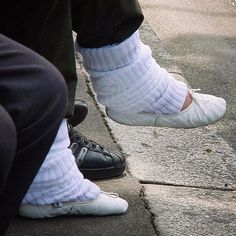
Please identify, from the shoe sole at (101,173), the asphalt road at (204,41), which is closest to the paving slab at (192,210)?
the shoe sole at (101,173)

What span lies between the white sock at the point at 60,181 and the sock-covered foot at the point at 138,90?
0.20 m

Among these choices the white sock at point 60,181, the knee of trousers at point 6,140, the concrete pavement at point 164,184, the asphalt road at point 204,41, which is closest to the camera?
the knee of trousers at point 6,140

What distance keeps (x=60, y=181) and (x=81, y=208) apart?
5.0 inches

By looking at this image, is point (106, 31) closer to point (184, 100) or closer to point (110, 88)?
point (110, 88)

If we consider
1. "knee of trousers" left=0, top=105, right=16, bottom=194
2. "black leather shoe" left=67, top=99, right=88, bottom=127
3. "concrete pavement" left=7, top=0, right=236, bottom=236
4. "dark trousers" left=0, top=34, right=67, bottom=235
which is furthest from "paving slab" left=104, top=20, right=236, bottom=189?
"knee of trousers" left=0, top=105, right=16, bottom=194

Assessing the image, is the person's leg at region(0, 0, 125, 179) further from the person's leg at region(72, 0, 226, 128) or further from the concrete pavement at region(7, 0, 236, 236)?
the concrete pavement at region(7, 0, 236, 236)

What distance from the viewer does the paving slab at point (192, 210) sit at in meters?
1.99

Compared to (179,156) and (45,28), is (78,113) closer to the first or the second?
(179,156)

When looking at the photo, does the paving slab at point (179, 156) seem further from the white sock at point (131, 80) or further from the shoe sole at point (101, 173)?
the white sock at point (131, 80)

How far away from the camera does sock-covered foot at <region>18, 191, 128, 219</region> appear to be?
76.0 inches

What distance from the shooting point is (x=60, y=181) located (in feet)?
6.15

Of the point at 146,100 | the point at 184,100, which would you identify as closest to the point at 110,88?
the point at 146,100

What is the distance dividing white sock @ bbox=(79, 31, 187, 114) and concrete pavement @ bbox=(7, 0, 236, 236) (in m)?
0.30

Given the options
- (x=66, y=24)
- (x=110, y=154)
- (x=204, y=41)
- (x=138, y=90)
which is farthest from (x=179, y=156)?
(x=204, y=41)
